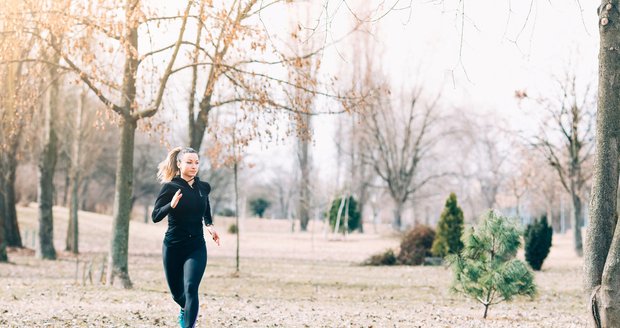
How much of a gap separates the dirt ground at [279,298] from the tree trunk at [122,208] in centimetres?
39

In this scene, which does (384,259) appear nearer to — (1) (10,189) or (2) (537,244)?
(2) (537,244)

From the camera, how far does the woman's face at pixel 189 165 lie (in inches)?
293

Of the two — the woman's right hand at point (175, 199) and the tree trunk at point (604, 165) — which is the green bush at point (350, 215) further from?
the woman's right hand at point (175, 199)

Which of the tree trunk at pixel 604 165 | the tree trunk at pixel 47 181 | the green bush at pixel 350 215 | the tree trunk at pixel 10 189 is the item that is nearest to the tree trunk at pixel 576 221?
the green bush at pixel 350 215

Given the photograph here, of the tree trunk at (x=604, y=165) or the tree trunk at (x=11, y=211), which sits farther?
the tree trunk at (x=11, y=211)

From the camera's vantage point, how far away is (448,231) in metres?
26.6

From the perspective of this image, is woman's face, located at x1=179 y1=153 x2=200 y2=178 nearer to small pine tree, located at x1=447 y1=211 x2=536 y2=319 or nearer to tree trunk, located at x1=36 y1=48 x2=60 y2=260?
small pine tree, located at x1=447 y1=211 x2=536 y2=319

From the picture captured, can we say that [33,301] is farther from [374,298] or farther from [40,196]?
[40,196]

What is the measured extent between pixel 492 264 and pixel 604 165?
4.18 m

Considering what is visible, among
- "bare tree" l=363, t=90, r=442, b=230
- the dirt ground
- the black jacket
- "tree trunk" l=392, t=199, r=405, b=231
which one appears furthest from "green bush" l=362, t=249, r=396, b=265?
"tree trunk" l=392, t=199, r=405, b=231

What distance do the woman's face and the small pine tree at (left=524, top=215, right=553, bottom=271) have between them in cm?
2033

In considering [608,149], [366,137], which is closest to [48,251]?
[608,149]

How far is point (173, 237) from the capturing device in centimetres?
745

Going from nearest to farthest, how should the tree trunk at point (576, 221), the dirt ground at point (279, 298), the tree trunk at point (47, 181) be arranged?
the dirt ground at point (279, 298) → the tree trunk at point (47, 181) → the tree trunk at point (576, 221)
